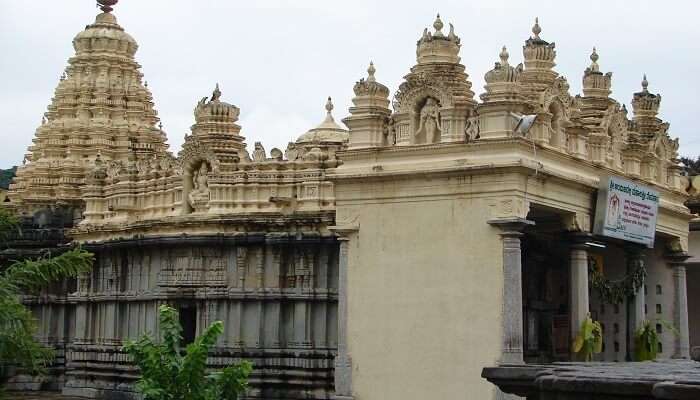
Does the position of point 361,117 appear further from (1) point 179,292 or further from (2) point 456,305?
(1) point 179,292

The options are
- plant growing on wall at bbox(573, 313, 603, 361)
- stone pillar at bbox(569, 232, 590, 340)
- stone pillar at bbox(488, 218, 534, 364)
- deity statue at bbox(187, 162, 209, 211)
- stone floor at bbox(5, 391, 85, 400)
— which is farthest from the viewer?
stone floor at bbox(5, 391, 85, 400)

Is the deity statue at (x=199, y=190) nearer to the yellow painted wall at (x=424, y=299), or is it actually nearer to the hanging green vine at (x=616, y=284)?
the yellow painted wall at (x=424, y=299)

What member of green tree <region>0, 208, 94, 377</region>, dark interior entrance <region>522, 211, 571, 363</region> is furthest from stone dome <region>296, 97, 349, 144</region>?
green tree <region>0, 208, 94, 377</region>

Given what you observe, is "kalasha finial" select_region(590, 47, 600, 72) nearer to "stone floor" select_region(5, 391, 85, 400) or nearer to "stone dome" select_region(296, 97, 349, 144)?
"stone dome" select_region(296, 97, 349, 144)

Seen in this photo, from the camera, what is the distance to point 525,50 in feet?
92.4

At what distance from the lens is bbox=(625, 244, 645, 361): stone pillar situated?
2822 cm

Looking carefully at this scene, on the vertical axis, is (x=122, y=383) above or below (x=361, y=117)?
below

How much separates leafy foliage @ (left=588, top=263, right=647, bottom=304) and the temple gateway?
8cm

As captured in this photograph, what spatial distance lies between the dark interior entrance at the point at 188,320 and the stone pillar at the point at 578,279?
10.2 m

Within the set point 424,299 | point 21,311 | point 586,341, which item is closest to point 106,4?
point 424,299

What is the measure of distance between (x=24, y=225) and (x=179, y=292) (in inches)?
369

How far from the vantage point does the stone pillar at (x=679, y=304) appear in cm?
3014

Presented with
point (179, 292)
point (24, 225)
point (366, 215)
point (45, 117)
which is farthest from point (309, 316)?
point (45, 117)

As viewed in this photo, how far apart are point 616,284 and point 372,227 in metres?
6.82
